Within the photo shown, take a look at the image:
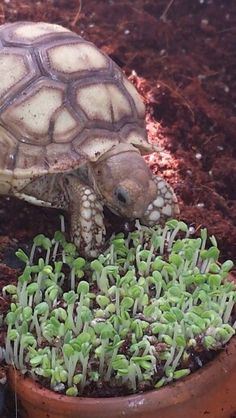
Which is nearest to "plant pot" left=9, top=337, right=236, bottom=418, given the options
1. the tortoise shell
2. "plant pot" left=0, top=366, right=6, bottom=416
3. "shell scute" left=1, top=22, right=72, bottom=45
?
"plant pot" left=0, top=366, right=6, bottom=416

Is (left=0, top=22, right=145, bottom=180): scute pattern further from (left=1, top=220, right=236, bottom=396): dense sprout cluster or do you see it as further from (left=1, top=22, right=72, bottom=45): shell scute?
(left=1, top=220, right=236, bottom=396): dense sprout cluster

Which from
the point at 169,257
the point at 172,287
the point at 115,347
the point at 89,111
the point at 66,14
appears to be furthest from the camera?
the point at 66,14

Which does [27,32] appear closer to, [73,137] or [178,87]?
[73,137]

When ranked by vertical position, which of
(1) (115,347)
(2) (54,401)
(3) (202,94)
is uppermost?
(3) (202,94)

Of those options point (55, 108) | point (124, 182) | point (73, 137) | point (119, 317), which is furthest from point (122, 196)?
point (119, 317)

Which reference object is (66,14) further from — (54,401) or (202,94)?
(54,401)

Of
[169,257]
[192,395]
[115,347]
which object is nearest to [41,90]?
[169,257]

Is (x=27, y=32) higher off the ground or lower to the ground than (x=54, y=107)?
higher
